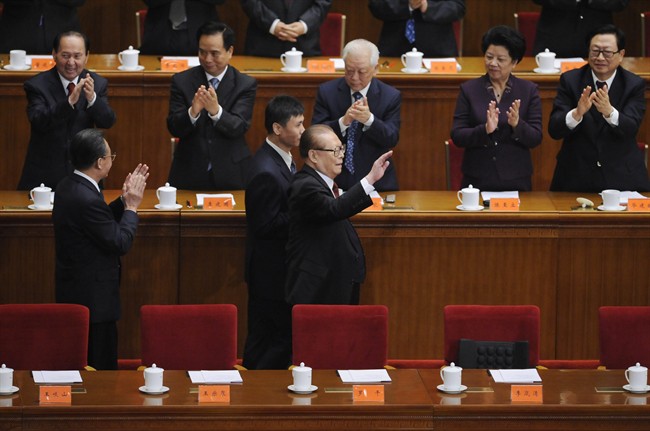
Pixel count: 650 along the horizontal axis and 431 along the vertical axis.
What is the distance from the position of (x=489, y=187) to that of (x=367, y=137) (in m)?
0.65

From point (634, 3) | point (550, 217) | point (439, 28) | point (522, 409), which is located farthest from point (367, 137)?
point (634, 3)

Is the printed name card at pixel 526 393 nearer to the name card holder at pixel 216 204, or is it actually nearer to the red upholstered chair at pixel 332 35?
the name card holder at pixel 216 204

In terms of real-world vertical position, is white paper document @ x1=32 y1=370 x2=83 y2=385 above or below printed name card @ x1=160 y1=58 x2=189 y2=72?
below

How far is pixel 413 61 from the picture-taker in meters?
7.83

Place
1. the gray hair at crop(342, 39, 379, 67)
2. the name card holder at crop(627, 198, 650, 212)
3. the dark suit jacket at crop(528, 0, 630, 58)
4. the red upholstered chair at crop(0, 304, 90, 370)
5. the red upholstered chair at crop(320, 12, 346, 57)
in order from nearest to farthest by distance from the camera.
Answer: the red upholstered chair at crop(0, 304, 90, 370), the name card holder at crop(627, 198, 650, 212), the gray hair at crop(342, 39, 379, 67), the dark suit jacket at crop(528, 0, 630, 58), the red upholstered chair at crop(320, 12, 346, 57)

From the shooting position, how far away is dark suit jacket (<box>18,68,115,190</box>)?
22.4ft

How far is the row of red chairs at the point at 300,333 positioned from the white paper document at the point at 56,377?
0.33m

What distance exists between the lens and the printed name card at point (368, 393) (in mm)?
4770

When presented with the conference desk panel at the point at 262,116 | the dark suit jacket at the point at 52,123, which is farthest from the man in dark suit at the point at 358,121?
the dark suit jacket at the point at 52,123

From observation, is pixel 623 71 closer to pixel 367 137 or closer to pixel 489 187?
pixel 489 187

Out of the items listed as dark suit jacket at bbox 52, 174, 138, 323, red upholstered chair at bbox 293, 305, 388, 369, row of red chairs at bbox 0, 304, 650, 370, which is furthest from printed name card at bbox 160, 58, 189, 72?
red upholstered chair at bbox 293, 305, 388, 369

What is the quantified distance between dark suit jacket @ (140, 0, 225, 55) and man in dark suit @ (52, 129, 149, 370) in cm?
244

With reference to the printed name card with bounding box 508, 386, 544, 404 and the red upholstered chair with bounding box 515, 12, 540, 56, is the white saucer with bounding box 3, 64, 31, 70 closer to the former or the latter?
the red upholstered chair with bounding box 515, 12, 540, 56

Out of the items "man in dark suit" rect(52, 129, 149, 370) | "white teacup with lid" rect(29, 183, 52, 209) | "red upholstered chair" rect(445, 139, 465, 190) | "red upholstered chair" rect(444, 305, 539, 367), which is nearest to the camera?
"red upholstered chair" rect(444, 305, 539, 367)
